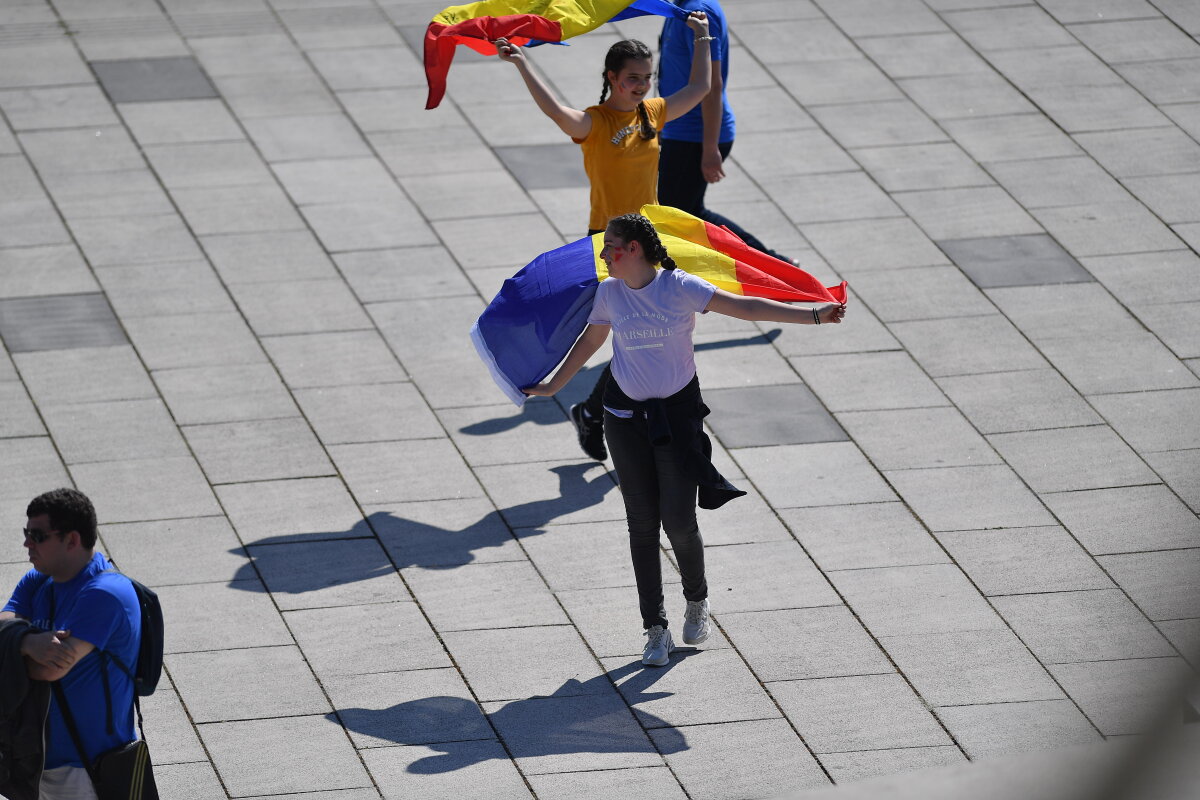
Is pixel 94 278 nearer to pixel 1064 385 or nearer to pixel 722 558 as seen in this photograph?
pixel 722 558

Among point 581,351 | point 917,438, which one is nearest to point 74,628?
point 581,351

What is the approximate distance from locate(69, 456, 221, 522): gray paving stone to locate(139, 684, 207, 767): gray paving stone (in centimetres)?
146

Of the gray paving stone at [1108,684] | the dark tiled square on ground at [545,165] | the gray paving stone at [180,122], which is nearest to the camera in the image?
the gray paving stone at [1108,684]

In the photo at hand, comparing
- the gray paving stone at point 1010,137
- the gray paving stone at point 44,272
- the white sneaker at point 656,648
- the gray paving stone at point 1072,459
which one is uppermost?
the gray paving stone at point 1010,137

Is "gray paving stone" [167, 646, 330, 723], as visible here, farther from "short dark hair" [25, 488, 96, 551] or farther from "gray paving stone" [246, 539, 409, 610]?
"short dark hair" [25, 488, 96, 551]

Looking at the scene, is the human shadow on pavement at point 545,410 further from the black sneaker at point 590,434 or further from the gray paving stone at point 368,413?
the black sneaker at point 590,434

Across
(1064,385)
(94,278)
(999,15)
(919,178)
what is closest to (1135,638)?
(1064,385)

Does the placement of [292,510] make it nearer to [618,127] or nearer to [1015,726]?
[618,127]

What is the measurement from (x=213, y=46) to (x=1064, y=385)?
7959 mm

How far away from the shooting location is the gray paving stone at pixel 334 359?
28.9 feet

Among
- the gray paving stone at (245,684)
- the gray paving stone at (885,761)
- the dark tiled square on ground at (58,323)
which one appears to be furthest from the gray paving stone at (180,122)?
the gray paving stone at (885,761)

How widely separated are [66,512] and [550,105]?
366cm

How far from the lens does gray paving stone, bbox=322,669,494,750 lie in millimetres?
6039

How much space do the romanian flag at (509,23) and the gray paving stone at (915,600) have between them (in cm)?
313
